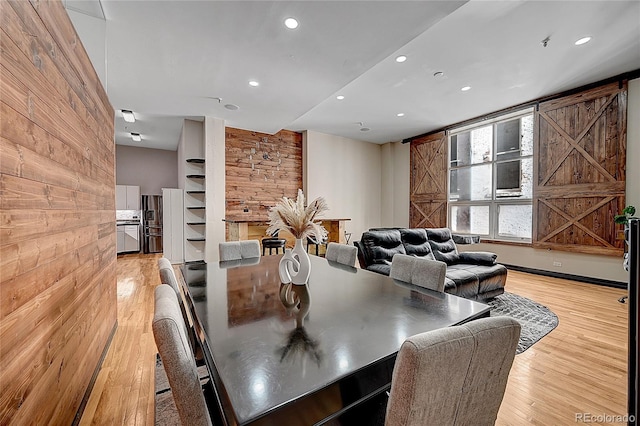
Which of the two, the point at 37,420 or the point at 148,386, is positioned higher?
the point at 37,420

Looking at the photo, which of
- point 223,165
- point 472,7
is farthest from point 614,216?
point 223,165

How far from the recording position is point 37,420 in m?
1.12

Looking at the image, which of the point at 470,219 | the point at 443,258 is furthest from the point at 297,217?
the point at 470,219

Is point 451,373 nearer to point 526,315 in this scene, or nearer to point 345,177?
point 526,315

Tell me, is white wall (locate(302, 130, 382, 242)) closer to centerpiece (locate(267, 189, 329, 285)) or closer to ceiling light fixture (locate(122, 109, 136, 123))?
ceiling light fixture (locate(122, 109, 136, 123))

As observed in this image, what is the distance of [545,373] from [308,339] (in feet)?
6.94

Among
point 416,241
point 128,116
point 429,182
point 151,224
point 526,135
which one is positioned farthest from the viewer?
point 151,224

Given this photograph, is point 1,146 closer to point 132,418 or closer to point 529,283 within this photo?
point 132,418

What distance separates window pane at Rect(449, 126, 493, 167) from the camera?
6.13m

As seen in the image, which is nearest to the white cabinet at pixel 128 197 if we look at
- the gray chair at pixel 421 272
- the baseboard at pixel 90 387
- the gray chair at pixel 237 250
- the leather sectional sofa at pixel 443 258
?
the baseboard at pixel 90 387

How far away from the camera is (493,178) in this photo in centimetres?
598

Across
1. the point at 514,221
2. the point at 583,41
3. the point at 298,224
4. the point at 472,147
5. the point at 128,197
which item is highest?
the point at 583,41

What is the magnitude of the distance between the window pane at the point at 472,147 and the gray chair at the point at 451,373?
251 inches

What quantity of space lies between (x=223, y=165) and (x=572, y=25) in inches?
219
